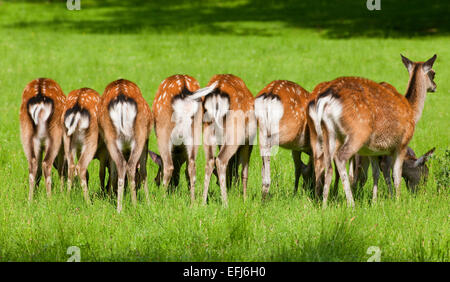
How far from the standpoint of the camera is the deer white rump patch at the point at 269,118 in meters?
7.56

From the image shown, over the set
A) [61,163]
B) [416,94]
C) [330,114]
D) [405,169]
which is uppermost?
[416,94]

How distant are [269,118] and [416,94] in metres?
2.07

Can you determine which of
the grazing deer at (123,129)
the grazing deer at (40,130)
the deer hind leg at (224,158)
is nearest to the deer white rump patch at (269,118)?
the deer hind leg at (224,158)

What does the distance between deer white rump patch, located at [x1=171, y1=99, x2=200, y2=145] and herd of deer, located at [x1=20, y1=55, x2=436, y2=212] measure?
1cm

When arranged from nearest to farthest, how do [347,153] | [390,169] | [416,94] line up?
[347,153] → [416,94] → [390,169]

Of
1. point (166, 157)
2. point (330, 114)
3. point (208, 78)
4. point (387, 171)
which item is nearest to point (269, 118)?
point (330, 114)

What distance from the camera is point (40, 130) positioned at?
7.66 m

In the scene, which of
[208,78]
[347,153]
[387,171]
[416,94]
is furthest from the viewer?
[208,78]

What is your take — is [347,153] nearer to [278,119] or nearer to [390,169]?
[278,119]

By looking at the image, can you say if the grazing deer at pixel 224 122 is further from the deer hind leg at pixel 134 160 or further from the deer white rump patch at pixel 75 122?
the deer white rump patch at pixel 75 122

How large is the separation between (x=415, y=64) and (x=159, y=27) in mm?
19349

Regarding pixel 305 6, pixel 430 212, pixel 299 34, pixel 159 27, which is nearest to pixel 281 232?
pixel 430 212

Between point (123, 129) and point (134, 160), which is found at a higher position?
point (123, 129)
